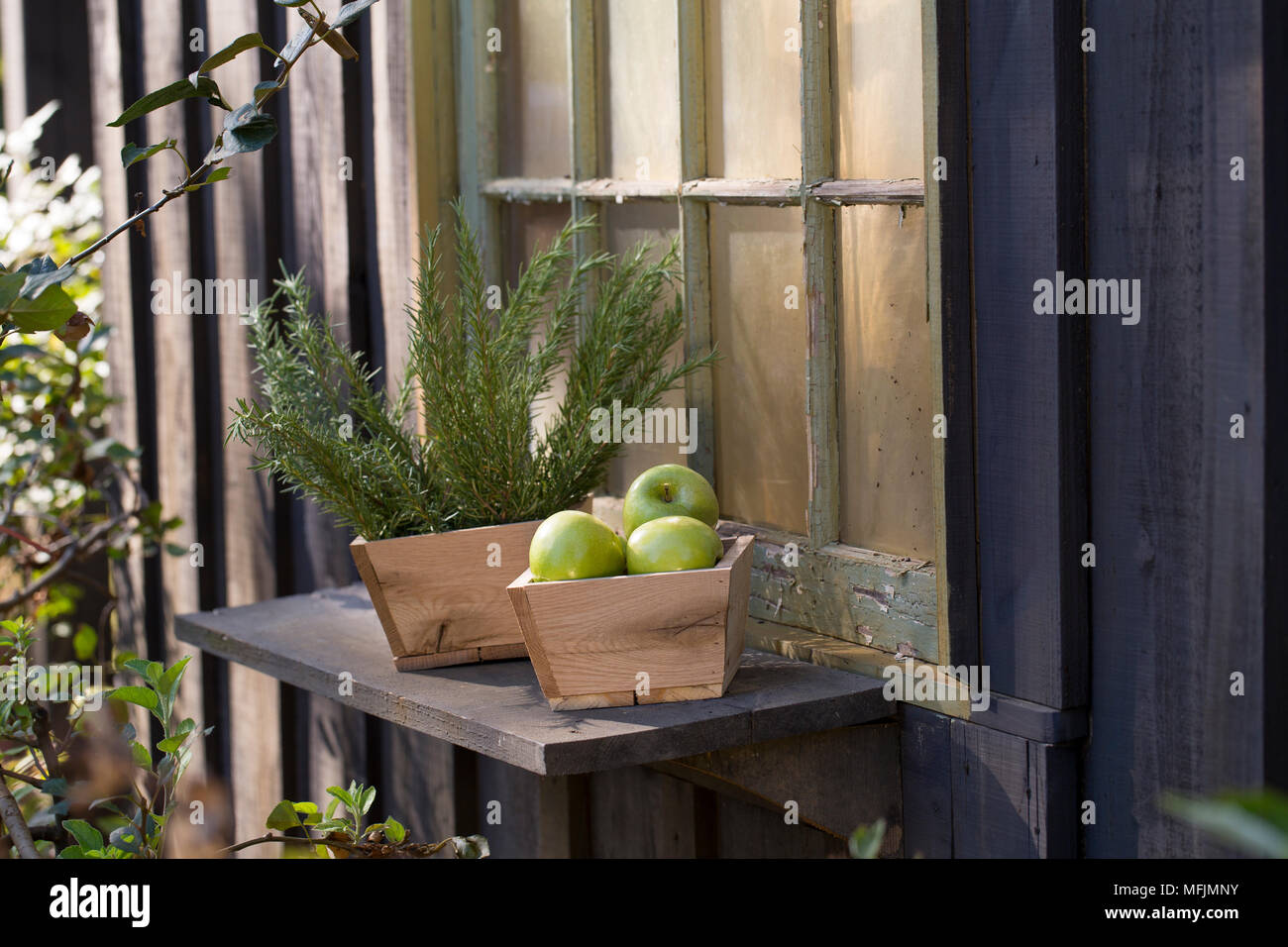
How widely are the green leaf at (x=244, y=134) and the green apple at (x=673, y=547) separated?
21.3 inches

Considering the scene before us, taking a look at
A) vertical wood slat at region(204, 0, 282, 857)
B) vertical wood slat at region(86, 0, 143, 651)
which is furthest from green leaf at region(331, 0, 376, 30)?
vertical wood slat at region(86, 0, 143, 651)

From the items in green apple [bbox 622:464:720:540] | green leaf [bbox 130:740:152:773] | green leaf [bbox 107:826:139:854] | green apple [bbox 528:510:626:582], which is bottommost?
green leaf [bbox 107:826:139:854]

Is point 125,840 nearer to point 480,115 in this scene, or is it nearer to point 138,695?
point 138,695

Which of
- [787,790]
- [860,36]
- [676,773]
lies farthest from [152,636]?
[860,36]

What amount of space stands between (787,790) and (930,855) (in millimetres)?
188

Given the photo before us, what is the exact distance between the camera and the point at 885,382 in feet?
5.08

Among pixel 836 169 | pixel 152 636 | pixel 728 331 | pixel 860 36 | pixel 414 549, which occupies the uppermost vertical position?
pixel 860 36

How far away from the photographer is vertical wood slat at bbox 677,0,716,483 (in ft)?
5.77

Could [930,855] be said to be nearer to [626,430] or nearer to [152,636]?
[626,430]

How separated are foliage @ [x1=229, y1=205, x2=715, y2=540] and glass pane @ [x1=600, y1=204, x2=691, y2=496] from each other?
0.04 meters

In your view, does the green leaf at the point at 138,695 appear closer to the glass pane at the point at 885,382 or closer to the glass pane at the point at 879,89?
the glass pane at the point at 885,382

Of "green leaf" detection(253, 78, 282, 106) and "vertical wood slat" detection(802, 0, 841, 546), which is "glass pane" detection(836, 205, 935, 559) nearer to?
"vertical wood slat" detection(802, 0, 841, 546)

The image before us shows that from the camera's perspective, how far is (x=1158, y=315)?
125cm

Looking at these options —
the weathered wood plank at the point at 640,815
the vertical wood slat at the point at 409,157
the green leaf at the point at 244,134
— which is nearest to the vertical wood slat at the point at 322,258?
the vertical wood slat at the point at 409,157
